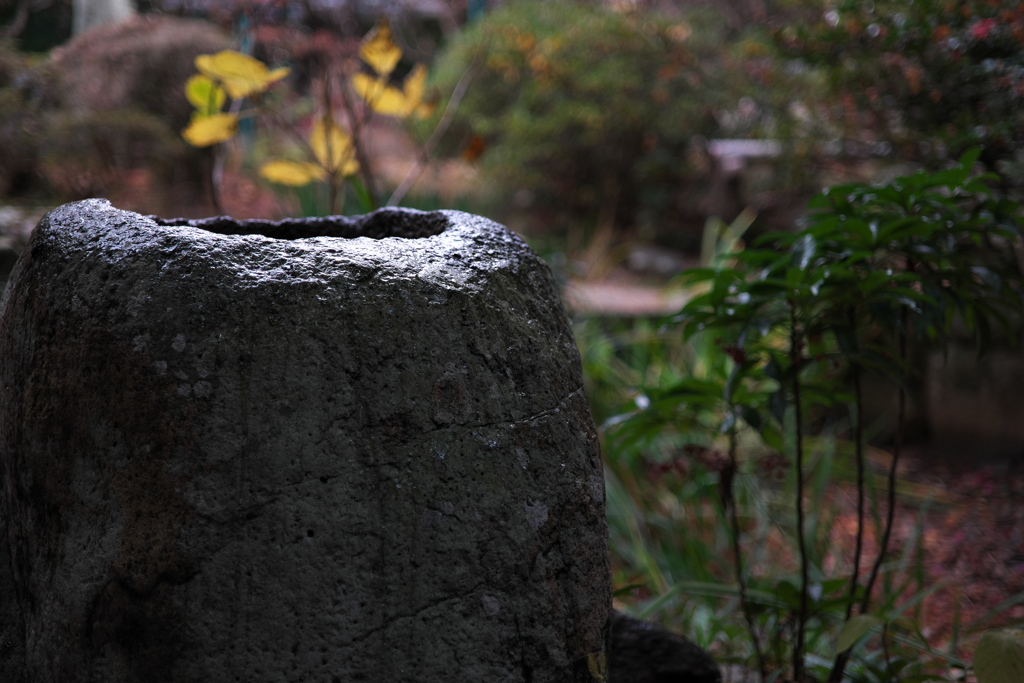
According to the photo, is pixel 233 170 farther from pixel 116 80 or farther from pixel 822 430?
pixel 822 430

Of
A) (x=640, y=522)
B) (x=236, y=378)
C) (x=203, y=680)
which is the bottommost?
(x=640, y=522)

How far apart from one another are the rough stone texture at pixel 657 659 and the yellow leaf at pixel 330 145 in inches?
85.2

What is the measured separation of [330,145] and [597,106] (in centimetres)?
476

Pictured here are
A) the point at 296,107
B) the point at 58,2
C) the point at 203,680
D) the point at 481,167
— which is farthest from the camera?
the point at 481,167

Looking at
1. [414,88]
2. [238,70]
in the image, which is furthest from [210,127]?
[414,88]

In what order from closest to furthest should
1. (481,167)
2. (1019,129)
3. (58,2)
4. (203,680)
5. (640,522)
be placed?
(203,680)
(1019,129)
(640,522)
(58,2)
(481,167)

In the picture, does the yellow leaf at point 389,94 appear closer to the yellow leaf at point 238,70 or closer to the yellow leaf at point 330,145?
the yellow leaf at point 330,145

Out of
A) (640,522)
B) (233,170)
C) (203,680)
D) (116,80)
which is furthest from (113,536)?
(233,170)

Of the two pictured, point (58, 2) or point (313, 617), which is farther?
point (58, 2)

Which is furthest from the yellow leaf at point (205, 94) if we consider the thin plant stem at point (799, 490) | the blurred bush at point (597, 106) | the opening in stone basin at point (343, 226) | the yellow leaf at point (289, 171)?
the blurred bush at point (597, 106)

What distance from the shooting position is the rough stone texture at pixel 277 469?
1.06 metres

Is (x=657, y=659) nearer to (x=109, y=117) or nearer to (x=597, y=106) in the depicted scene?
(x=109, y=117)

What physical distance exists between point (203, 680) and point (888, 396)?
4.07m

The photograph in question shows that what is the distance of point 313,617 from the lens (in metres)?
1.06
